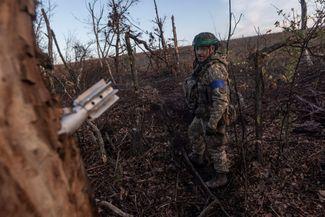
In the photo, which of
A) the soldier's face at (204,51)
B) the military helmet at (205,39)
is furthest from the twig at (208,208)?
the military helmet at (205,39)

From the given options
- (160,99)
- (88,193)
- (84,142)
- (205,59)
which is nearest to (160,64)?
(160,99)

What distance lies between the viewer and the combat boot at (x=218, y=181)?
153 inches

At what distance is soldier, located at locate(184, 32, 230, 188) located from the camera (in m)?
3.65

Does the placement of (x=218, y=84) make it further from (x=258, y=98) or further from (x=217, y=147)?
(x=217, y=147)

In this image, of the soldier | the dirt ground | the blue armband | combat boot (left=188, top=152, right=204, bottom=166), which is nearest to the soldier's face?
the soldier

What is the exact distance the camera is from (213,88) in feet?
12.0

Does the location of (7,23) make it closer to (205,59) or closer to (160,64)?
(205,59)

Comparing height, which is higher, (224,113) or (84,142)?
(224,113)

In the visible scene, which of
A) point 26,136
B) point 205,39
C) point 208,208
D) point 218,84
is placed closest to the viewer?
point 26,136

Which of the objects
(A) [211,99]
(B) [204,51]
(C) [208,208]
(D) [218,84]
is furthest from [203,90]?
(C) [208,208]

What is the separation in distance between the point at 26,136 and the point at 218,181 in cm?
320

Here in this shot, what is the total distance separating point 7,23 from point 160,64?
11933mm

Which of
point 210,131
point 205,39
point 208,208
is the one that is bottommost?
point 208,208

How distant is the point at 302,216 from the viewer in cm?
349
